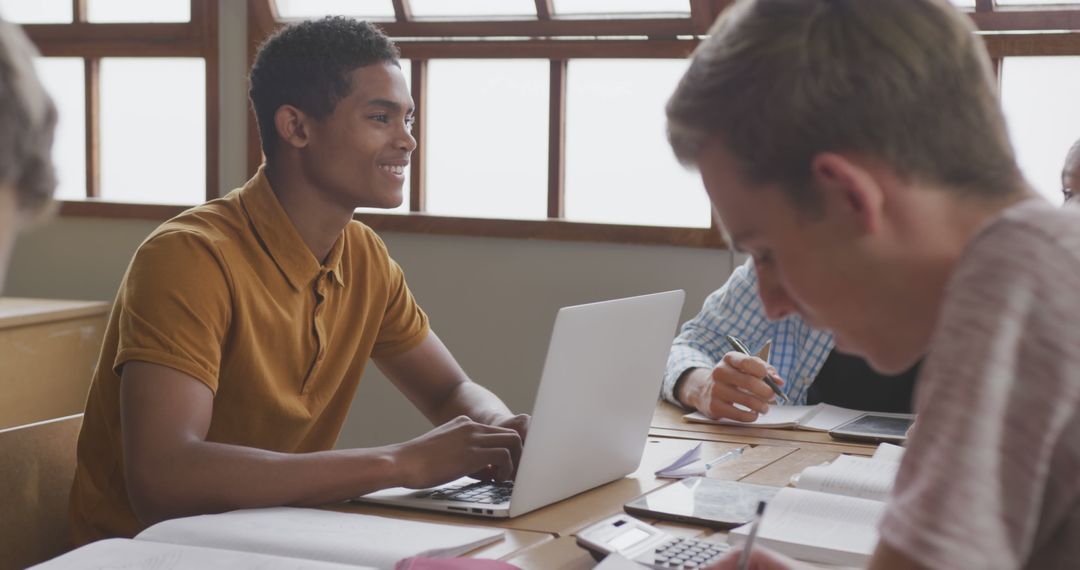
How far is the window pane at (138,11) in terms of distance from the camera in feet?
13.0

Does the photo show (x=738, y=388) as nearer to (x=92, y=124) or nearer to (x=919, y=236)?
(x=919, y=236)

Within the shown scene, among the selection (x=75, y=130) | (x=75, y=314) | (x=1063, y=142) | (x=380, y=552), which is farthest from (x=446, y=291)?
(x=380, y=552)

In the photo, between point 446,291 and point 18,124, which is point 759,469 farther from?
point 446,291

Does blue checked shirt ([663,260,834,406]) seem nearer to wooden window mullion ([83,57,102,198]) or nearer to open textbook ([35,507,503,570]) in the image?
open textbook ([35,507,503,570])

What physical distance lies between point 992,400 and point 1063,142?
2753mm

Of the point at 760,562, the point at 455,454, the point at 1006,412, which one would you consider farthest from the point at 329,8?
the point at 1006,412

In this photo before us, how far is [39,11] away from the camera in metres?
4.16

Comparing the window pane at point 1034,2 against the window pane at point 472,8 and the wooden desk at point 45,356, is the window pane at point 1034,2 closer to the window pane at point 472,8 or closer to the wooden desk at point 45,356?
the window pane at point 472,8

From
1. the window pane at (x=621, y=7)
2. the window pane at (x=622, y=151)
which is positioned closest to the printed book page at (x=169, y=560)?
the window pane at (x=622, y=151)

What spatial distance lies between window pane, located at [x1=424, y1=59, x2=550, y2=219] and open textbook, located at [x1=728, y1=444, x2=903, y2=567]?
7.03 ft

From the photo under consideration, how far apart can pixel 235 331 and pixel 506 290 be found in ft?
6.25

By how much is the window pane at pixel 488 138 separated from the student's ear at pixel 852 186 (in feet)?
9.41

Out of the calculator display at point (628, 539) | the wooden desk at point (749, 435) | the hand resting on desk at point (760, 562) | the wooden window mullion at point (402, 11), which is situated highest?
the wooden window mullion at point (402, 11)

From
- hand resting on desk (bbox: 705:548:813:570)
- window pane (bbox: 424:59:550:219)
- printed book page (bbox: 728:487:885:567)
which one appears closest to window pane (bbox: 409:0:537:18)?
window pane (bbox: 424:59:550:219)
